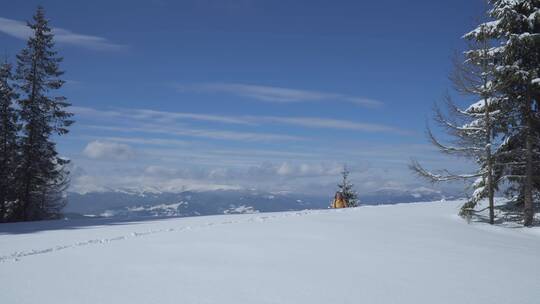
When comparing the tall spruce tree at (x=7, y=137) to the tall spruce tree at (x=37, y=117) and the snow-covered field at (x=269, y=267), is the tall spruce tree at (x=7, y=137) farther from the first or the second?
the snow-covered field at (x=269, y=267)

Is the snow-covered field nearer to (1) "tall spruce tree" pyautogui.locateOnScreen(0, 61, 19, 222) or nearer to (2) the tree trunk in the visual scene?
(2) the tree trunk

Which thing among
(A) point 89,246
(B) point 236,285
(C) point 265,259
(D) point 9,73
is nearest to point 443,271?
(C) point 265,259

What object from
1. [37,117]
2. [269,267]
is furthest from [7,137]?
[269,267]

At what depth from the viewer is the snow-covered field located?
6.33 m

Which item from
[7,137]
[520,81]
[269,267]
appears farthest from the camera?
[7,137]

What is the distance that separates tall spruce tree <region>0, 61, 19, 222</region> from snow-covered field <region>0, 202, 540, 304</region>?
51.8 ft

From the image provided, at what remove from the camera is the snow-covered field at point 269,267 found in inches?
249

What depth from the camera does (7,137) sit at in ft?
90.5

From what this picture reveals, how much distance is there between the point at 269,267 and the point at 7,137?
26049 mm

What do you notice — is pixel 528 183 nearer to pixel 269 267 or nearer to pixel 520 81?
pixel 520 81

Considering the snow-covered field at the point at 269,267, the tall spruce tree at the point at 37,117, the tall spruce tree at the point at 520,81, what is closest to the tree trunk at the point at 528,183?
the tall spruce tree at the point at 520,81

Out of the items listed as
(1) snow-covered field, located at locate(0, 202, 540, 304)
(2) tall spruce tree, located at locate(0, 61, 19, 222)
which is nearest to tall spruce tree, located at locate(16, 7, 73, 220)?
(2) tall spruce tree, located at locate(0, 61, 19, 222)

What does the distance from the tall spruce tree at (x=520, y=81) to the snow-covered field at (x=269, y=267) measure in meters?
4.94

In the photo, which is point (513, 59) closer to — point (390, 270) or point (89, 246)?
point (390, 270)
